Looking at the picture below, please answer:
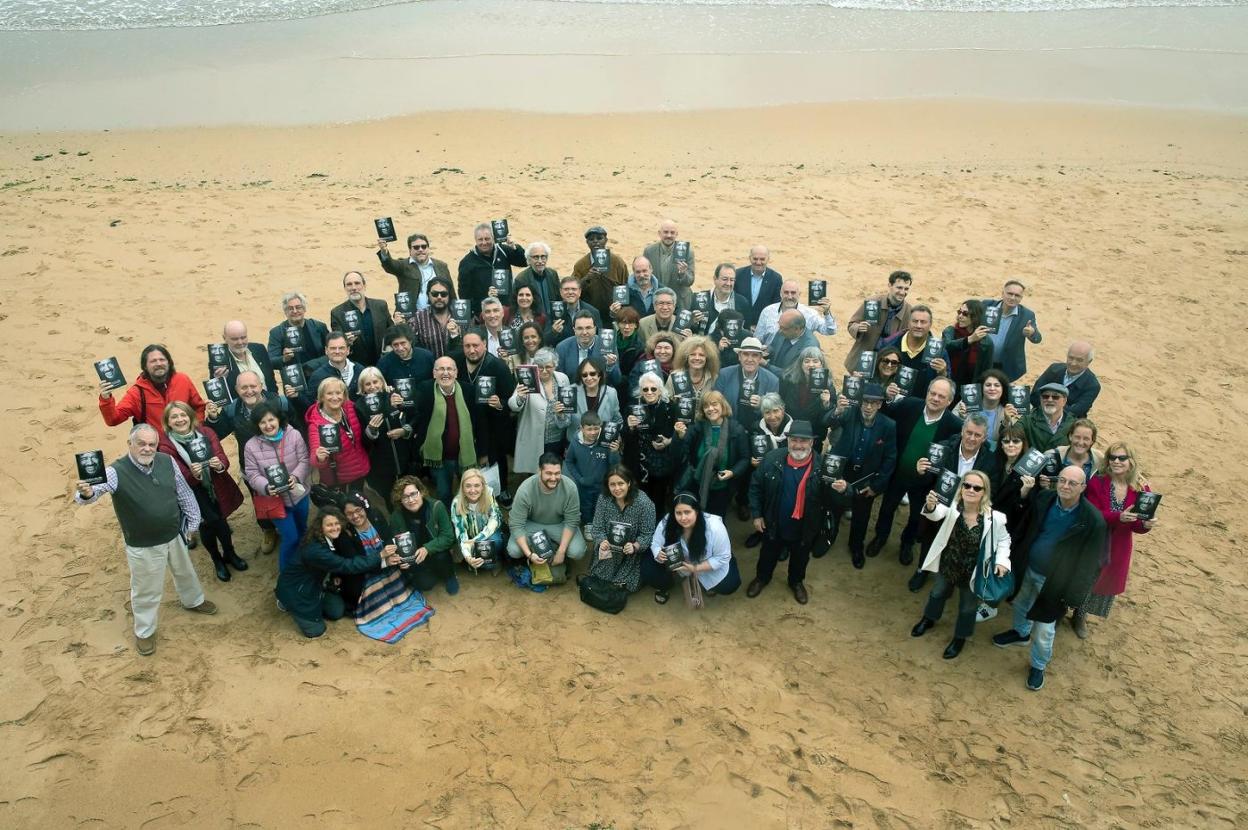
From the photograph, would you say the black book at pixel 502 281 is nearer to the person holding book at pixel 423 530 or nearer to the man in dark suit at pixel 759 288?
the person holding book at pixel 423 530

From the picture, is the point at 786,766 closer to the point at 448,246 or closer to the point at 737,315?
the point at 737,315

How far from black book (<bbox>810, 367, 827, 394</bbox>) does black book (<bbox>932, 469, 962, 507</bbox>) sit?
1252 millimetres

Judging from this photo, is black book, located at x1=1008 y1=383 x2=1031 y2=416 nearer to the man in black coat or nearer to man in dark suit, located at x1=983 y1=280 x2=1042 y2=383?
the man in black coat

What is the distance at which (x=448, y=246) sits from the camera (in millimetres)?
13523

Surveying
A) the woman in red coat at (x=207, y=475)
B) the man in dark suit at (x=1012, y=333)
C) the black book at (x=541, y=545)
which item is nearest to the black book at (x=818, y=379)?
the man in dark suit at (x=1012, y=333)

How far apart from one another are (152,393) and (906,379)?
243 inches

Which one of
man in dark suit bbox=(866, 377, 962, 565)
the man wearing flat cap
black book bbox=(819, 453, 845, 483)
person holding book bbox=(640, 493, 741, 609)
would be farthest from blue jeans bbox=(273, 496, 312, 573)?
man in dark suit bbox=(866, 377, 962, 565)

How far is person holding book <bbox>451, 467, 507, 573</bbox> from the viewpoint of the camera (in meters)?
7.38

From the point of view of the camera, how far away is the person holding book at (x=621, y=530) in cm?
710

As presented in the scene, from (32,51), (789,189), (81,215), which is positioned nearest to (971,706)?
(789,189)

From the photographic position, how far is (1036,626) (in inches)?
268

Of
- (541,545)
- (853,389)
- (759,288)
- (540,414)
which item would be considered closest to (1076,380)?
(853,389)

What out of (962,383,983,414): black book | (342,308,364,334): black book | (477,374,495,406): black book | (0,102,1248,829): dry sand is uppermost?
(342,308,364,334): black book

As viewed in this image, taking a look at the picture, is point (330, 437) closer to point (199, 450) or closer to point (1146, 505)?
point (199, 450)
